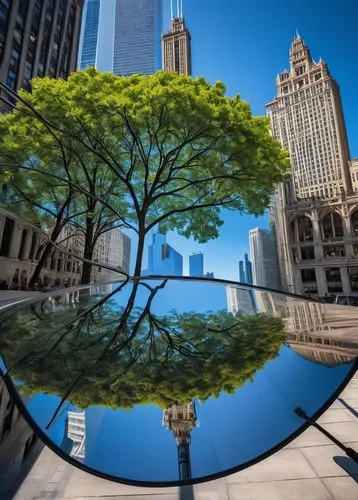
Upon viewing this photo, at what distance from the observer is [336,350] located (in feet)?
5.41

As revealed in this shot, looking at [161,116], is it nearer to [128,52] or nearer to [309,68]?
[309,68]

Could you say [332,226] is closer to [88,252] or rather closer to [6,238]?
[88,252]

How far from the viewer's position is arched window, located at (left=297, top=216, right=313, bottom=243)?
166 ft

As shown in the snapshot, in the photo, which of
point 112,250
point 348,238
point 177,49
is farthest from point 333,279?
point 177,49

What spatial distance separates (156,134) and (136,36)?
Result: 95296 millimetres

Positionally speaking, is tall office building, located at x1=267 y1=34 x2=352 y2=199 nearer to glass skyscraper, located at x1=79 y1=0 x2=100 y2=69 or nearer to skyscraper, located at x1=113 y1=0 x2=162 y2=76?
skyscraper, located at x1=113 y1=0 x2=162 y2=76

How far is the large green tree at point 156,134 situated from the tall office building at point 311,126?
54700 millimetres

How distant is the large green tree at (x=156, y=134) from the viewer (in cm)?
965

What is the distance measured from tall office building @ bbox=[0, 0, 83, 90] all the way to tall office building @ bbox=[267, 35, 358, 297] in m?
42.4

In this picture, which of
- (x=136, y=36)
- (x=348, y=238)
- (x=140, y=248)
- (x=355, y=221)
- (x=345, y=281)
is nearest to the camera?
(x=140, y=248)

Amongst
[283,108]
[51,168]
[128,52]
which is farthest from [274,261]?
[128,52]

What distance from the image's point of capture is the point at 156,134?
416 inches

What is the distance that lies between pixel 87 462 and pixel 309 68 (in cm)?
8789

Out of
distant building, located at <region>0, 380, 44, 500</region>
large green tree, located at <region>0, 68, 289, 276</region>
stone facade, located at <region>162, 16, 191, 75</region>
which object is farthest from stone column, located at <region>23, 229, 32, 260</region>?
stone facade, located at <region>162, 16, 191, 75</region>
